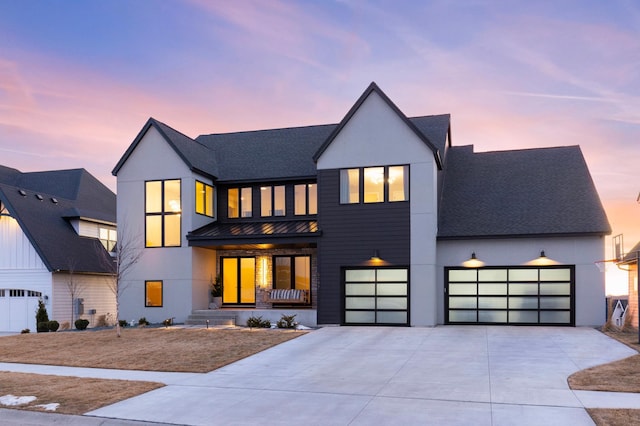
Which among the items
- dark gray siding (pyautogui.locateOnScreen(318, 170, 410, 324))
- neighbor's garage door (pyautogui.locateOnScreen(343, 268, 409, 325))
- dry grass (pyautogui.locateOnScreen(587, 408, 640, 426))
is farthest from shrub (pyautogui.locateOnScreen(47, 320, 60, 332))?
dry grass (pyautogui.locateOnScreen(587, 408, 640, 426))

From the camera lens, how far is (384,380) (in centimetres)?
1195

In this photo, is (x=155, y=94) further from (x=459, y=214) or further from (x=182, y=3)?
(x=459, y=214)

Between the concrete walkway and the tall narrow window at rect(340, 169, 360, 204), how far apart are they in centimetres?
687

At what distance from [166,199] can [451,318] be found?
45.9 feet

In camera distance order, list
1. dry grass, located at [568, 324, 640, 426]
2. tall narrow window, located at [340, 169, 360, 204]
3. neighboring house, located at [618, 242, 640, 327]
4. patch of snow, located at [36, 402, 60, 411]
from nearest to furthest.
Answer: dry grass, located at [568, 324, 640, 426] < patch of snow, located at [36, 402, 60, 411] < neighboring house, located at [618, 242, 640, 327] < tall narrow window, located at [340, 169, 360, 204]

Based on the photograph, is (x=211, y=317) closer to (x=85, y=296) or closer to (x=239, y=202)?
(x=239, y=202)

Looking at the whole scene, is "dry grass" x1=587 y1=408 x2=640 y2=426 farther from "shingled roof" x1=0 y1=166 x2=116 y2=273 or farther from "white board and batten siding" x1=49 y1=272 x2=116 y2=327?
"white board and batten siding" x1=49 y1=272 x2=116 y2=327

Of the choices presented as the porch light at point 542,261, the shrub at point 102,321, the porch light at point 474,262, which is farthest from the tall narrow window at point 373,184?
the shrub at point 102,321

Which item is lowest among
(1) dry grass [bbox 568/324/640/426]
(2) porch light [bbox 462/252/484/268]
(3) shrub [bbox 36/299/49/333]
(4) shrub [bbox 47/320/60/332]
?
(4) shrub [bbox 47/320/60/332]

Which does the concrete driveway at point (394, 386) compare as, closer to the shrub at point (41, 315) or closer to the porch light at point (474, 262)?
the porch light at point (474, 262)

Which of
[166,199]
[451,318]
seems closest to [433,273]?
[451,318]

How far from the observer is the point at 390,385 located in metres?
11.4

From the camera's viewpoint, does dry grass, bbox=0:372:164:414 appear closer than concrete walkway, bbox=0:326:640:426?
No

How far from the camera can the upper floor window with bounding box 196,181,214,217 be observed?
25906mm
